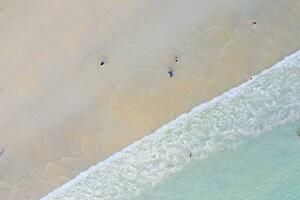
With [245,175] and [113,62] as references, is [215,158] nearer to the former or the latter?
[245,175]

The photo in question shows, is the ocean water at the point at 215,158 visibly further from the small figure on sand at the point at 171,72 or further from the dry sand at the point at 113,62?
the small figure on sand at the point at 171,72

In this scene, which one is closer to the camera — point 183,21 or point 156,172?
point 183,21

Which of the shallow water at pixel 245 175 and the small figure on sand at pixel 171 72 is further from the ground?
the small figure on sand at pixel 171 72

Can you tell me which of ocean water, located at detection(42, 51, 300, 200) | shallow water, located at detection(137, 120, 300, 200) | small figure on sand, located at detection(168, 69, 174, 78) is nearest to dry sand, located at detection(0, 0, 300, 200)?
small figure on sand, located at detection(168, 69, 174, 78)

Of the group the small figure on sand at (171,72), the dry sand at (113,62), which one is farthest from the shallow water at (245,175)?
the small figure on sand at (171,72)

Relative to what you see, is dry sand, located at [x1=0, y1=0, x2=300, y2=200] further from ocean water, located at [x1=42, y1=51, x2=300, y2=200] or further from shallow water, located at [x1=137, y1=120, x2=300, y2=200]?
shallow water, located at [x1=137, y1=120, x2=300, y2=200]

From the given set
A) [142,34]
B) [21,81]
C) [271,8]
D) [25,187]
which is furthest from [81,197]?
[271,8]

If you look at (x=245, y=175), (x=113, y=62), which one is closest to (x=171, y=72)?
(x=113, y=62)

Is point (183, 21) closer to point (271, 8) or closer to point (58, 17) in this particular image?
point (271, 8)
